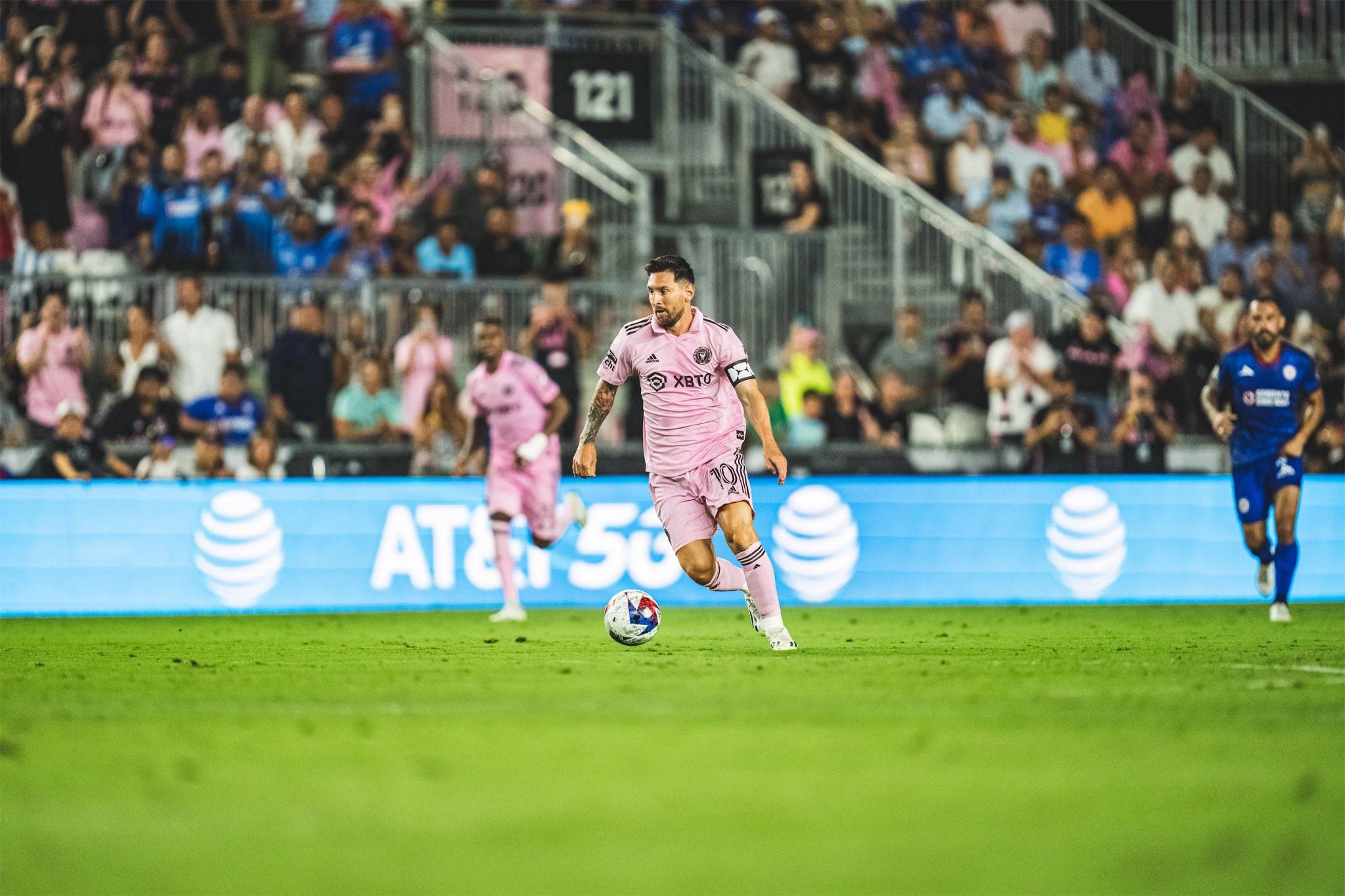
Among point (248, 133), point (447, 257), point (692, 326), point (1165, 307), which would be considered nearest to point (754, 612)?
point (692, 326)

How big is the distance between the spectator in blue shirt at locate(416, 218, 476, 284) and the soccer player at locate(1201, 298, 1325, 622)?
834cm

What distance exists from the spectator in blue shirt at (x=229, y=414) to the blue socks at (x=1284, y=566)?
973 cm

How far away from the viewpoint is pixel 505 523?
17297 mm

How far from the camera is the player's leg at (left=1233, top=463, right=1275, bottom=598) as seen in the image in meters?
17.0

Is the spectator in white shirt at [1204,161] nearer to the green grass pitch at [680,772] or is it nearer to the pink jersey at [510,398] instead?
the pink jersey at [510,398]

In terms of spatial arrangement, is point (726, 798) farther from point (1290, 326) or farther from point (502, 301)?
point (1290, 326)

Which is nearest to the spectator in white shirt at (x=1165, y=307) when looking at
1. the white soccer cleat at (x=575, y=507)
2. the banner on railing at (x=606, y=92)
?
the banner on railing at (x=606, y=92)

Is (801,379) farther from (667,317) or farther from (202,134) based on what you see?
(667,317)

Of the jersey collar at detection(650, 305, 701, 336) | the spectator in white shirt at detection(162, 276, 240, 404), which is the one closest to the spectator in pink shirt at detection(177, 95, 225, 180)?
the spectator in white shirt at detection(162, 276, 240, 404)

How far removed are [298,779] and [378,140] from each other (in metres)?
16.3

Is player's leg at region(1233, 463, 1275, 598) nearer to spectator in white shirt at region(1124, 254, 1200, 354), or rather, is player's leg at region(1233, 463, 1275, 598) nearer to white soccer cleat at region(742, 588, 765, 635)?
white soccer cleat at region(742, 588, 765, 635)

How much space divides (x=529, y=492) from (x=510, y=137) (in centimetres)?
704

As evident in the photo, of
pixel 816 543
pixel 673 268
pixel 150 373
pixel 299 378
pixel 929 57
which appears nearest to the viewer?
pixel 673 268

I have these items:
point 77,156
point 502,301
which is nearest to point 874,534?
point 502,301
